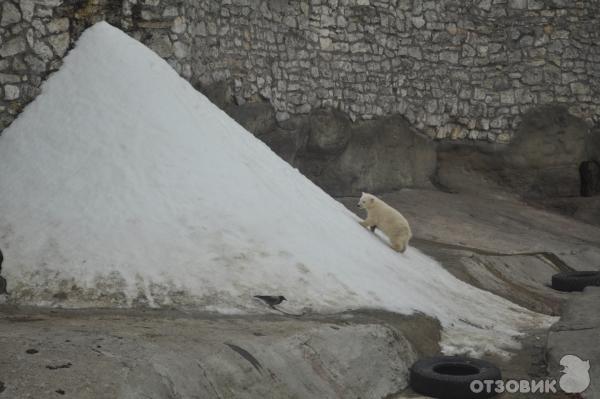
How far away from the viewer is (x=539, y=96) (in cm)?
1825

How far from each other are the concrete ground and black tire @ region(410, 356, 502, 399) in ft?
0.52

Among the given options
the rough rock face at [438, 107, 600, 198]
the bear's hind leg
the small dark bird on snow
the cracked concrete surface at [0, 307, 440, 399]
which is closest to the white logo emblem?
the cracked concrete surface at [0, 307, 440, 399]

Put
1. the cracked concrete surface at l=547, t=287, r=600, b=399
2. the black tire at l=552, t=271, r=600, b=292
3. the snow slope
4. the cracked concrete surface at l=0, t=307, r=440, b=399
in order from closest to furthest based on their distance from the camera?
the cracked concrete surface at l=0, t=307, r=440, b=399 → the cracked concrete surface at l=547, t=287, r=600, b=399 → the snow slope → the black tire at l=552, t=271, r=600, b=292

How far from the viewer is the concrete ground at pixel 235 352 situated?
16.5 ft

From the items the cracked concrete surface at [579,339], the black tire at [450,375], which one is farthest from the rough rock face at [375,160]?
the black tire at [450,375]

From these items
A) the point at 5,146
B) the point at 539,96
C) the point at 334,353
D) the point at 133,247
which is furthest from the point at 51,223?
the point at 539,96

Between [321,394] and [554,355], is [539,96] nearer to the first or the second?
[554,355]

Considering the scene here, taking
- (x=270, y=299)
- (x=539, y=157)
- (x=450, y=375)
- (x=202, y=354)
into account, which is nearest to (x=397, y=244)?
(x=270, y=299)

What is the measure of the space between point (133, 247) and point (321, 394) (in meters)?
2.46

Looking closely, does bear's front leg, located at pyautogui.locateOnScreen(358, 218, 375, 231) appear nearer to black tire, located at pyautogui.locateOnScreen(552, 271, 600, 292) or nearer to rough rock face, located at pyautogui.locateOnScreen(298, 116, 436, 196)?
black tire, located at pyautogui.locateOnScreen(552, 271, 600, 292)

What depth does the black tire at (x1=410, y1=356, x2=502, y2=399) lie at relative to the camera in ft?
23.5

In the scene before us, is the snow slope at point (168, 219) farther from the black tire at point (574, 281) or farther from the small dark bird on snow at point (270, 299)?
the black tire at point (574, 281)

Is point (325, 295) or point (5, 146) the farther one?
point (5, 146)

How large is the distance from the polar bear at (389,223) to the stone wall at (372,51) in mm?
3137
